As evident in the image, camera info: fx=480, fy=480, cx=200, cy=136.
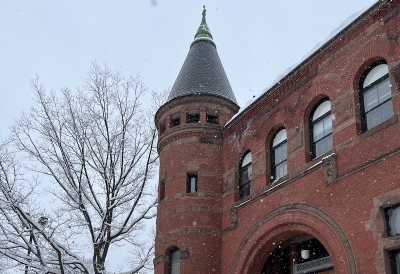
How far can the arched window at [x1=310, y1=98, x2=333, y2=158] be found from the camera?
13320 millimetres

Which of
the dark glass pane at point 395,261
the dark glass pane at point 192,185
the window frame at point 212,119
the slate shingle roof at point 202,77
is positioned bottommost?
the dark glass pane at point 395,261

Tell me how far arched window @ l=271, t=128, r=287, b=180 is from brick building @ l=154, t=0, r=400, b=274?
0.04 meters

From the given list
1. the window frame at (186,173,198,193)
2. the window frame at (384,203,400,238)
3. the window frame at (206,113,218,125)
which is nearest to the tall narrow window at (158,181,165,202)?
the window frame at (186,173,198,193)

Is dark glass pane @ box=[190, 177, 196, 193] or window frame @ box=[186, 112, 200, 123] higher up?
window frame @ box=[186, 112, 200, 123]

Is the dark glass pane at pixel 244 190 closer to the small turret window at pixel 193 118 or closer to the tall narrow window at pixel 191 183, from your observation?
the tall narrow window at pixel 191 183

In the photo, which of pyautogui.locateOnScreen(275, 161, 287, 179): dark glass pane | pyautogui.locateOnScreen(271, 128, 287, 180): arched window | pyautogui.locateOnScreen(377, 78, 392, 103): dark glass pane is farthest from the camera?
pyautogui.locateOnScreen(271, 128, 287, 180): arched window

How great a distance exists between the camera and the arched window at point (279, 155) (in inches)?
591

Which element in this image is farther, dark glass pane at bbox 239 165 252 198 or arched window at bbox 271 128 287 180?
dark glass pane at bbox 239 165 252 198

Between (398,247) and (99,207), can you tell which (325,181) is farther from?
(99,207)

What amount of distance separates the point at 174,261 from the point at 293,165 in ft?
19.8

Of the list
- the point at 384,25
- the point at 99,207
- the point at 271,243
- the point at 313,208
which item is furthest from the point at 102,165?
the point at 384,25

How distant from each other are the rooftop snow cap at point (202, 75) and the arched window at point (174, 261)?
6.08 m

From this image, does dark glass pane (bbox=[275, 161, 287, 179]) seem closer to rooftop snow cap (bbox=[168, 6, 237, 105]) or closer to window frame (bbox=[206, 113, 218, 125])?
window frame (bbox=[206, 113, 218, 125])

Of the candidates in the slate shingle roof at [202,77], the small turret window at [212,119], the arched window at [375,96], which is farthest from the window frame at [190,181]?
the arched window at [375,96]
